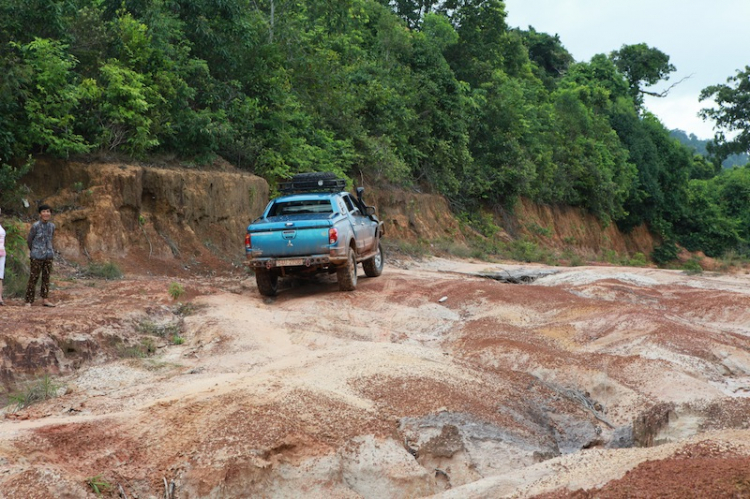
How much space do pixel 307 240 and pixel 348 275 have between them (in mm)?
1054

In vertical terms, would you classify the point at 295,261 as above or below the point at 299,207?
below

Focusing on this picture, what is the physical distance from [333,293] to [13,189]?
20.7ft

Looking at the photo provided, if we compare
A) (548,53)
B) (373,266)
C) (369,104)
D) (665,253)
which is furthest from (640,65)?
(373,266)

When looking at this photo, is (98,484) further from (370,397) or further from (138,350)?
(138,350)

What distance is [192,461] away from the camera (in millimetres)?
5621

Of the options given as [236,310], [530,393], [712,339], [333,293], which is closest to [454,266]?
[333,293]

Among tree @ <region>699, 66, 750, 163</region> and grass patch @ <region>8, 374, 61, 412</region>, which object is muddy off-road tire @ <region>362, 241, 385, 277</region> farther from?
tree @ <region>699, 66, 750, 163</region>

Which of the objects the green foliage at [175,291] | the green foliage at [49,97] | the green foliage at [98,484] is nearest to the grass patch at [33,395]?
the green foliage at [98,484]

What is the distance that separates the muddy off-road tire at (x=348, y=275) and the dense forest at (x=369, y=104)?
215 inches

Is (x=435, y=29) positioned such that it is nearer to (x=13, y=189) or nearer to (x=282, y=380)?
(x=13, y=189)

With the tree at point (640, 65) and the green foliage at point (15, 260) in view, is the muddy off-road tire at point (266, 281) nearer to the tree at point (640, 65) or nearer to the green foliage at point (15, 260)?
the green foliage at point (15, 260)

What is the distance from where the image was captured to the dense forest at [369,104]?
1515 cm

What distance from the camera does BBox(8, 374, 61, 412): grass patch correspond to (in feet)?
23.7

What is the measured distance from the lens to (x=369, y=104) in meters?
27.1
